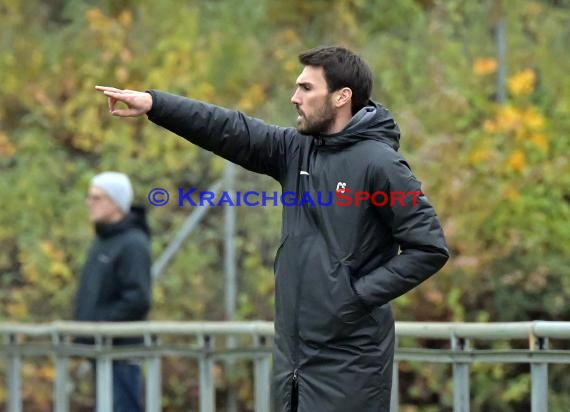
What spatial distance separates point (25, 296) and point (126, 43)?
119 inches

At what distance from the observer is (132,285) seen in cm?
930

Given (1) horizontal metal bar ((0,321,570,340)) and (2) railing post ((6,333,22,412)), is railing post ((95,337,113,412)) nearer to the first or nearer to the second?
(1) horizontal metal bar ((0,321,570,340))

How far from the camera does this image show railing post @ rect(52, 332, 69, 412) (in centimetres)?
878

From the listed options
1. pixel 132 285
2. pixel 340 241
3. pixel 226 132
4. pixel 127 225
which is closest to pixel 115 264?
pixel 132 285

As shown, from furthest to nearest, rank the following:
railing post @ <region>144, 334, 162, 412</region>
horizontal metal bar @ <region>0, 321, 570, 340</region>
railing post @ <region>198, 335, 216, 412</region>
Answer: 1. railing post @ <region>144, 334, 162, 412</region>
2. railing post @ <region>198, 335, 216, 412</region>
3. horizontal metal bar @ <region>0, 321, 570, 340</region>

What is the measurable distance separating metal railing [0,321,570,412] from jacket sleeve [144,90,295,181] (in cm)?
128

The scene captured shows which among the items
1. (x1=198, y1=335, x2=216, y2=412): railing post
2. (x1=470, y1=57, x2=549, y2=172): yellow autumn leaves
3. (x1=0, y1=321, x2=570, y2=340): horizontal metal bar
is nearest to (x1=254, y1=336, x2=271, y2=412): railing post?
(x1=0, y1=321, x2=570, y2=340): horizontal metal bar

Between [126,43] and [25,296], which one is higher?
[126,43]

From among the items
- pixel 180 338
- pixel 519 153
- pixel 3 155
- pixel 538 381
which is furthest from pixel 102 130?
pixel 538 381

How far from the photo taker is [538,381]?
20.4 ft

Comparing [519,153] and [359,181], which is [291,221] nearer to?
[359,181]

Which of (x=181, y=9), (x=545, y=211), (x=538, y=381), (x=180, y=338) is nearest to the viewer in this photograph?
(x=538, y=381)

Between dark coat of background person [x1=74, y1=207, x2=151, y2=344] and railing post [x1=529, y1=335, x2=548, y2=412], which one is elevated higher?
dark coat of background person [x1=74, y1=207, x2=151, y2=344]

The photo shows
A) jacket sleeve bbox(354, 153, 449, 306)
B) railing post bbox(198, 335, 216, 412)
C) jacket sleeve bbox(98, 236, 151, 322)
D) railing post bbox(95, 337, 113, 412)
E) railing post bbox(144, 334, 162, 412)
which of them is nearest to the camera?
jacket sleeve bbox(354, 153, 449, 306)
